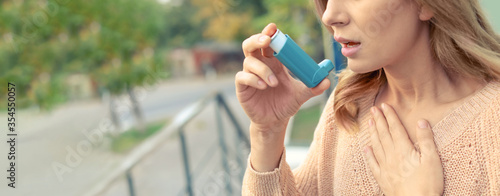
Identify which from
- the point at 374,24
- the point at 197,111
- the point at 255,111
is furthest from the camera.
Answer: the point at 197,111

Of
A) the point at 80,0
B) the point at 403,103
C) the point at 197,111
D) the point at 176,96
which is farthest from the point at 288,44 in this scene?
the point at 176,96

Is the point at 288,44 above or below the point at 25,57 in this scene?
above

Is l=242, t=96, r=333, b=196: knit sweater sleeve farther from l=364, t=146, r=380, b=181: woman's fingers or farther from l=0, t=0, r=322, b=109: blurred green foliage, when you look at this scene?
l=0, t=0, r=322, b=109: blurred green foliage

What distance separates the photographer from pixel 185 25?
5.34m

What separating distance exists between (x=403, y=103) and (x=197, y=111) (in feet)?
3.73

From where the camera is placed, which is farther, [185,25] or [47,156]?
[185,25]

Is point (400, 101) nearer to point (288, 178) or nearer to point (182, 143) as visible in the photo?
point (288, 178)

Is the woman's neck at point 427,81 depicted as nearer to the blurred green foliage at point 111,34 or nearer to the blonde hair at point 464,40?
the blonde hair at point 464,40

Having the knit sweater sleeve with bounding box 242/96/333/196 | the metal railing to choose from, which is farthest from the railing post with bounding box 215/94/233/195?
the knit sweater sleeve with bounding box 242/96/333/196

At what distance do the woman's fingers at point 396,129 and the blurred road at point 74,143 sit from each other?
2.26 metres

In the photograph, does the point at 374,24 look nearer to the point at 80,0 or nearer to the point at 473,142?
the point at 473,142

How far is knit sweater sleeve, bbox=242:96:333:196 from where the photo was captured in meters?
0.79

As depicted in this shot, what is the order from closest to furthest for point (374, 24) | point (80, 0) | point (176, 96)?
A: point (374, 24), point (80, 0), point (176, 96)

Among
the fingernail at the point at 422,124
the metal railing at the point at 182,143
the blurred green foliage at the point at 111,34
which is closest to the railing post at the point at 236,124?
the metal railing at the point at 182,143
